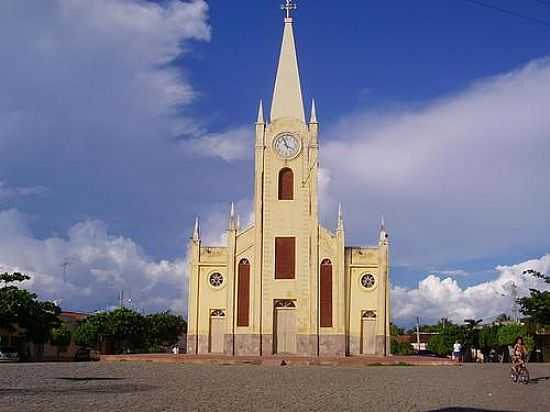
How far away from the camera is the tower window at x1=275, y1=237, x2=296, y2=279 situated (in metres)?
45.3

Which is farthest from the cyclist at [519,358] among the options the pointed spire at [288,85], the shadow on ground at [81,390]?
the pointed spire at [288,85]

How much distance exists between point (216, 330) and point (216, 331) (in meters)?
0.06

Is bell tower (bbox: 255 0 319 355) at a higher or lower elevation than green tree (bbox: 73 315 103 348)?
higher

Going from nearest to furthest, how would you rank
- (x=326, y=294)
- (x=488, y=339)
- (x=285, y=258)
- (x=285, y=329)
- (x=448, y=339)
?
(x=326, y=294), (x=285, y=329), (x=285, y=258), (x=488, y=339), (x=448, y=339)

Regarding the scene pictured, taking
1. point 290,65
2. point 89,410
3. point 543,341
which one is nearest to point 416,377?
point 89,410

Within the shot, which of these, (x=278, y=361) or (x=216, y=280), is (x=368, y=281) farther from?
(x=278, y=361)

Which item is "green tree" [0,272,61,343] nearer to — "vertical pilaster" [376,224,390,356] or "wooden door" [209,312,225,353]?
"wooden door" [209,312,225,353]

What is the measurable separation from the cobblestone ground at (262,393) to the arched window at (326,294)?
19.4 meters

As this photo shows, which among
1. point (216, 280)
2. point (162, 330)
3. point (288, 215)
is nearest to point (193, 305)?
point (216, 280)

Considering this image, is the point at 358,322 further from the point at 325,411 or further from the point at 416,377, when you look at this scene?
the point at 325,411

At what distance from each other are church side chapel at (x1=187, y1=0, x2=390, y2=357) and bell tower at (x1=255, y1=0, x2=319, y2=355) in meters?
0.06

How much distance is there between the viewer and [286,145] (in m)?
47.1

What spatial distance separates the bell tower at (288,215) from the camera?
44.8 m

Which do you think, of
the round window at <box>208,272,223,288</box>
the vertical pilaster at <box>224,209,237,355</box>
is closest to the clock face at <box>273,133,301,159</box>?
the vertical pilaster at <box>224,209,237,355</box>
